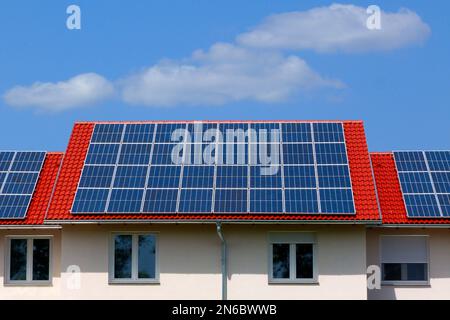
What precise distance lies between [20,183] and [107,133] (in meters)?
3.31

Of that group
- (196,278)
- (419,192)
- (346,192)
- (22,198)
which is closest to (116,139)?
(22,198)

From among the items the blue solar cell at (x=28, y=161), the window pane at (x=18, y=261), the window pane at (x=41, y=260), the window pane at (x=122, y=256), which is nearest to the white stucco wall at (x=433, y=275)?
the window pane at (x=122, y=256)

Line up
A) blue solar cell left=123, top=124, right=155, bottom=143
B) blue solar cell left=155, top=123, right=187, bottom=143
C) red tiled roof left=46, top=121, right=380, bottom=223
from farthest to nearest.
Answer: blue solar cell left=123, top=124, right=155, bottom=143 < blue solar cell left=155, top=123, right=187, bottom=143 < red tiled roof left=46, top=121, right=380, bottom=223

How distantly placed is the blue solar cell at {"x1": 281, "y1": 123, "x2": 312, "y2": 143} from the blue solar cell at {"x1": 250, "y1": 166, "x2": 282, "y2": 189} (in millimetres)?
1711

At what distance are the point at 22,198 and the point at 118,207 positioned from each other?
3710 mm

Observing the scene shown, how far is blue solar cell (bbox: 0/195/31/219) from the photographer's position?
27847mm

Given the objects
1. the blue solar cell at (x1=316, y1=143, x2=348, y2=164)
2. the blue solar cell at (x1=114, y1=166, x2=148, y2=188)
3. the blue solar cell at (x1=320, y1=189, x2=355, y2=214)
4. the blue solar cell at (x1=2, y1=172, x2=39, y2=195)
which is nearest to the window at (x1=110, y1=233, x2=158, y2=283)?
the blue solar cell at (x1=114, y1=166, x2=148, y2=188)

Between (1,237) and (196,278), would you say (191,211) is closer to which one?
(196,278)

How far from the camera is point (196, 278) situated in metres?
26.7

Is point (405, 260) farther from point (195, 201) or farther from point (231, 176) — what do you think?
point (195, 201)

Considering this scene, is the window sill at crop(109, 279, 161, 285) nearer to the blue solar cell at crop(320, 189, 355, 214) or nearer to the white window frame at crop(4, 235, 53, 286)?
the white window frame at crop(4, 235, 53, 286)

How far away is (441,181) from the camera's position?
29.2 m

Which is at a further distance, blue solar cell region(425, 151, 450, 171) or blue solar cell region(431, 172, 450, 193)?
blue solar cell region(425, 151, 450, 171)

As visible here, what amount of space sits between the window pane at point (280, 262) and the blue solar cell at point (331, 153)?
3309 mm
